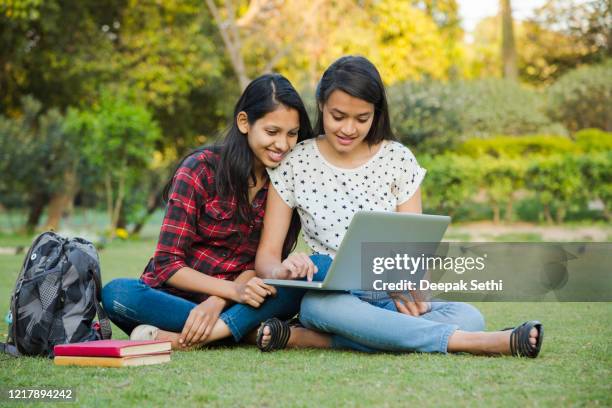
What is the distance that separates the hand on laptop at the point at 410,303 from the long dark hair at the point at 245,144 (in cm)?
73

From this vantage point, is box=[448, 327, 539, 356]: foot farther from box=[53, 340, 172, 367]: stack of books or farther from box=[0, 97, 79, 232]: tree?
box=[0, 97, 79, 232]: tree

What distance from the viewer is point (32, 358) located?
309 centimetres

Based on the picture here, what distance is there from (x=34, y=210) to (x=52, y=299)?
39.6ft

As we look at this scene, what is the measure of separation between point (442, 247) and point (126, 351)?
137cm

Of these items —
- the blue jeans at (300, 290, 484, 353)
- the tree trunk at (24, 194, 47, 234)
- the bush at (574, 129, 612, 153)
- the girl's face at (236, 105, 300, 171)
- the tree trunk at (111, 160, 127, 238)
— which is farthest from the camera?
the bush at (574, 129, 612, 153)

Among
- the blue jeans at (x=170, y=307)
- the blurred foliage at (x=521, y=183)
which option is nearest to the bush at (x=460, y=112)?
the blurred foliage at (x=521, y=183)

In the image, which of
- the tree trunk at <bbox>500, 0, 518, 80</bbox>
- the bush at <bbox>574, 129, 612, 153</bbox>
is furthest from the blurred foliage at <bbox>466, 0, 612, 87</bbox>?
the bush at <bbox>574, 129, 612, 153</bbox>

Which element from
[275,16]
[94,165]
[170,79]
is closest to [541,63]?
[275,16]

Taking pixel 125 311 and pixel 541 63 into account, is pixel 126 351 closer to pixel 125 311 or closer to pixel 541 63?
pixel 125 311

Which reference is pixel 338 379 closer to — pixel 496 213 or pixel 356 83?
pixel 356 83

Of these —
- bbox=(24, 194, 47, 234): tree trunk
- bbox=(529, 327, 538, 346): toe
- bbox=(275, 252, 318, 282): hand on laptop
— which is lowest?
bbox=(24, 194, 47, 234): tree trunk

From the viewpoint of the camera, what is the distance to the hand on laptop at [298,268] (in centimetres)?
314

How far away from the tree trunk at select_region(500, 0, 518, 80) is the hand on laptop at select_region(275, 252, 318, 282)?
2170cm

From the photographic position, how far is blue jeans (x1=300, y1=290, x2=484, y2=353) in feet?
9.95
